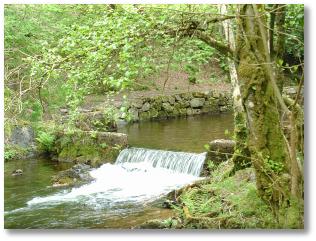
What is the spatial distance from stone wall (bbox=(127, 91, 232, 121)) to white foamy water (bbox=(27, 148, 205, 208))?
3.48 m

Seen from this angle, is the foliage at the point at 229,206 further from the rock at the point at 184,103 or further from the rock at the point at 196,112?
the rock at the point at 184,103

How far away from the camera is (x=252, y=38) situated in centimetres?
387

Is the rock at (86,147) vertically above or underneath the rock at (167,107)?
underneath

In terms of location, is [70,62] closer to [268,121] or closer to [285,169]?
[268,121]

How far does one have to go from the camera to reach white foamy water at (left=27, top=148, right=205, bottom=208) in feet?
19.5

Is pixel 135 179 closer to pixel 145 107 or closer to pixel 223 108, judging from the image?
pixel 145 107

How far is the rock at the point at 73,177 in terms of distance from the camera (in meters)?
6.70

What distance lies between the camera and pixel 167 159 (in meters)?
7.43

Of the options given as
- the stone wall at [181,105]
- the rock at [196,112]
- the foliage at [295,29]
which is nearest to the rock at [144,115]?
the stone wall at [181,105]

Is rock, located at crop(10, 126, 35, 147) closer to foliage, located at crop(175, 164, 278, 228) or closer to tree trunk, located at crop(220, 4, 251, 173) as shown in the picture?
foliage, located at crop(175, 164, 278, 228)

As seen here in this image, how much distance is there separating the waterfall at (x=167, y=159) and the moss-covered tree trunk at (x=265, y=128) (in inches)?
111

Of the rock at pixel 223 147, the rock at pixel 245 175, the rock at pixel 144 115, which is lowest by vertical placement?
the rock at pixel 245 175

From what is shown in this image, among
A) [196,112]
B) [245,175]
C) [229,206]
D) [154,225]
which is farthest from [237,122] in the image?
[196,112]
